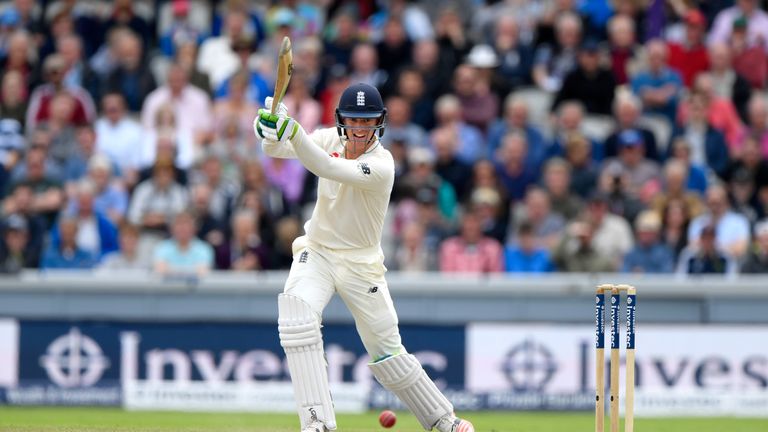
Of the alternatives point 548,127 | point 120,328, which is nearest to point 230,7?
point 548,127

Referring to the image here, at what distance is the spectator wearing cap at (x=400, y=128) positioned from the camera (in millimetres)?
15996

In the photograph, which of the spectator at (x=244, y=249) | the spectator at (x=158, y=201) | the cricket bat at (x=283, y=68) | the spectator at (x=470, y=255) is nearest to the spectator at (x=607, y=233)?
the spectator at (x=470, y=255)

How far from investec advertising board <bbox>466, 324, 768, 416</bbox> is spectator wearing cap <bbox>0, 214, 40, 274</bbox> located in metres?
4.48

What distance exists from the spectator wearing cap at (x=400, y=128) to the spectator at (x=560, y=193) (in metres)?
1.56

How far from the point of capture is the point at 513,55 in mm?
17297

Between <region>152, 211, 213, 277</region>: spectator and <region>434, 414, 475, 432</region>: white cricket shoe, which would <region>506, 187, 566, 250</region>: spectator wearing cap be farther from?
<region>434, 414, 475, 432</region>: white cricket shoe

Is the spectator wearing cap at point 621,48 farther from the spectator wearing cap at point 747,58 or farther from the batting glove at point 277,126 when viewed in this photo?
the batting glove at point 277,126

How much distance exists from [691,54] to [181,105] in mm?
5935

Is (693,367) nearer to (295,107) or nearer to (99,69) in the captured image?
(295,107)

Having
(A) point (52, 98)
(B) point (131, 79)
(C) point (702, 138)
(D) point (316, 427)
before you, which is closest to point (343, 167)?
(D) point (316, 427)

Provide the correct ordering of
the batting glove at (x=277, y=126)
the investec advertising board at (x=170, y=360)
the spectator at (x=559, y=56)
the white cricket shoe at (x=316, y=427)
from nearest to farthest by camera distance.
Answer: the batting glove at (x=277, y=126)
the white cricket shoe at (x=316, y=427)
the investec advertising board at (x=170, y=360)
the spectator at (x=559, y=56)

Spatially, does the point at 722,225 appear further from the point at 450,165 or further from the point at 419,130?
the point at 419,130

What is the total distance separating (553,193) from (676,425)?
3.21 meters

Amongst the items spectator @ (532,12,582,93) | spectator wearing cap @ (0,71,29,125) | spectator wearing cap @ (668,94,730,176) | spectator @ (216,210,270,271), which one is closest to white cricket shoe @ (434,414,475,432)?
spectator @ (216,210,270,271)
